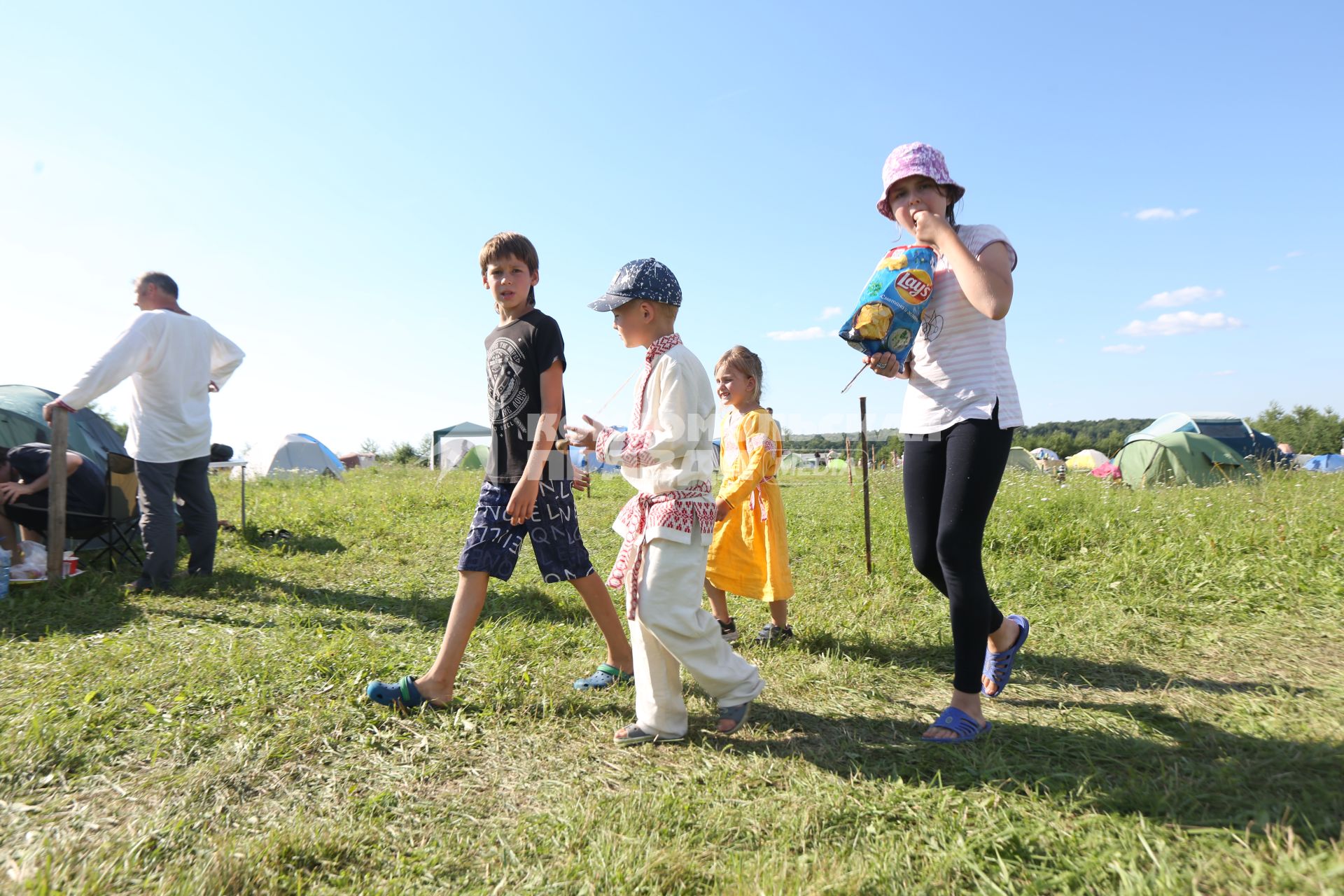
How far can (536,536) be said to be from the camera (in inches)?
117

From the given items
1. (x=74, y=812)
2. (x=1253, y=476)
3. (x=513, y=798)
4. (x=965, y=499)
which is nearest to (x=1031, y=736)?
(x=965, y=499)

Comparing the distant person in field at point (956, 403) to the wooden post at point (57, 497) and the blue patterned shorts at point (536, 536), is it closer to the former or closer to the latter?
the blue patterned shorts at point (536, 536)

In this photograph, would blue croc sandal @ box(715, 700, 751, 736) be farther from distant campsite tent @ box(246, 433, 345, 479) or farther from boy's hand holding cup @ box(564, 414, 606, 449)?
distant campsite tent @ box(246, 433, 345, 479)

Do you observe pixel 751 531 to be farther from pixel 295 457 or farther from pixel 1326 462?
pixel 1326 462

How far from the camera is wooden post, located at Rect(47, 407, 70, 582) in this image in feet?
15.1

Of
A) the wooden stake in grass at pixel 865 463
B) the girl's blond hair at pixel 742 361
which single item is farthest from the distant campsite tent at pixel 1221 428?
the girl's blond hair at pixel 742 361

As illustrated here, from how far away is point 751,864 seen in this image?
169cm

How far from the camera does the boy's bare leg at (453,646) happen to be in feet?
8.94

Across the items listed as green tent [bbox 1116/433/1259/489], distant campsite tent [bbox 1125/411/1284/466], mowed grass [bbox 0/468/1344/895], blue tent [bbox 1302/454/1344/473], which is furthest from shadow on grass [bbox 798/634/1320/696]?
blue tent [bbox 1302/454/1344/473]

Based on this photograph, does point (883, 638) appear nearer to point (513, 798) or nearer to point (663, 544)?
point (663, 544)

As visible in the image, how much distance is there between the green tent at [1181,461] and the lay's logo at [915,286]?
37.5 feet

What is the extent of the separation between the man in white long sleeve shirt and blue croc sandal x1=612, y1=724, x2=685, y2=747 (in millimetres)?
3761

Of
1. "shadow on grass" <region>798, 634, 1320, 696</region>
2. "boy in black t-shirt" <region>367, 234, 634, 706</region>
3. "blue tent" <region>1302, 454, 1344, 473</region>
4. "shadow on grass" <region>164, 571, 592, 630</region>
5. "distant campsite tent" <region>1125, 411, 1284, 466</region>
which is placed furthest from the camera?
"blue tent" <region>1302, 454, 1344, 473</region>

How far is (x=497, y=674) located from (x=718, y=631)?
1124 millimetres
